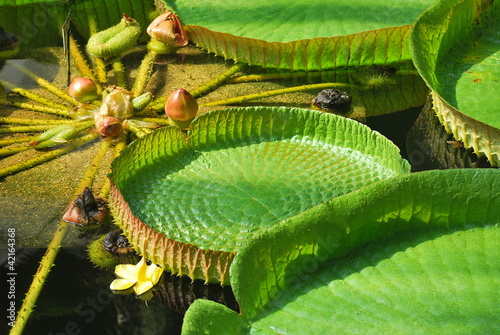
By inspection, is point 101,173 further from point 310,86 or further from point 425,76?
point 425,76

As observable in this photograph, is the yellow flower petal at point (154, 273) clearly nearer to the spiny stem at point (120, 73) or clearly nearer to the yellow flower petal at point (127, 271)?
the yellow flower petal at point (127, 271)

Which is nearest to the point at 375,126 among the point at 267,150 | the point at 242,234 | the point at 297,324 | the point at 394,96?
the point at 394,96

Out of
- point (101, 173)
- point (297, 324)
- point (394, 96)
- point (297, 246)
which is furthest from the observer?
point (394, 96)

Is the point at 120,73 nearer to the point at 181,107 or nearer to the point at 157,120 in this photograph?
the point at 157,120

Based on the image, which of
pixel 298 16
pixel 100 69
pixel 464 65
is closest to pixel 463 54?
pixel 464 65

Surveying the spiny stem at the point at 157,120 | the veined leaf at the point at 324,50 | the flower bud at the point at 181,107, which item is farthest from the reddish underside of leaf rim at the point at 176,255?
the veined leaf at the point at 324,50

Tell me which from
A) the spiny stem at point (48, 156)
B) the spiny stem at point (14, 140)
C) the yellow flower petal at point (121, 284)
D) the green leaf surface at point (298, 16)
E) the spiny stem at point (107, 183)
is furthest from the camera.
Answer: the green leaf surface at point (298, 16)
